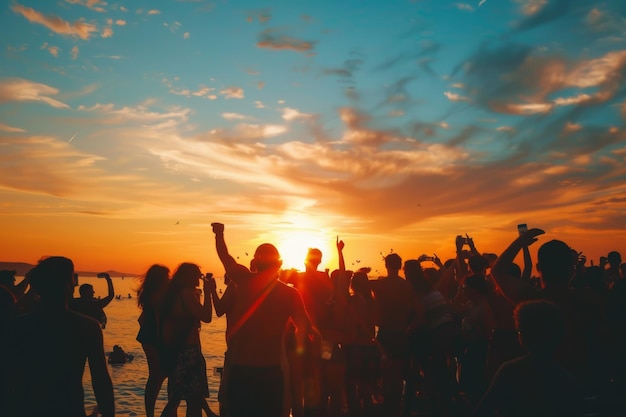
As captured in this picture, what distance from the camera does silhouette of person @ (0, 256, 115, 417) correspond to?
390 centimetres

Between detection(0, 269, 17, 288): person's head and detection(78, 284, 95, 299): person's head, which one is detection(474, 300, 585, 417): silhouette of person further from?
detection(78, 284, 95, 299): person's head

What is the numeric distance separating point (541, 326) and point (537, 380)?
0.36m

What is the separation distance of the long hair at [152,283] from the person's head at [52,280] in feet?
13.0

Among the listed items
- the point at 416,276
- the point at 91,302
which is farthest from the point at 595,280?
the point at 91,302

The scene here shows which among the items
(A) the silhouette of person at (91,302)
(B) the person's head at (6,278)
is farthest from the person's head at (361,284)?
(B) the person's head at (6,278)

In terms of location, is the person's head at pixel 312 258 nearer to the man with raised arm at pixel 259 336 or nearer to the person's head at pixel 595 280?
the man with raised arm at pixel 259 336

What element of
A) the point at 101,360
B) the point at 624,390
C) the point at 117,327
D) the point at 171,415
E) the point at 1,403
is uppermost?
the point at 101,360

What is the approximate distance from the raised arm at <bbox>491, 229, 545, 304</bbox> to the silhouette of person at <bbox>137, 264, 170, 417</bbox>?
17.9 feet

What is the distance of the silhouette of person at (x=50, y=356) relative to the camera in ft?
12.8

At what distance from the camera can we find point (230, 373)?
17.5 ft

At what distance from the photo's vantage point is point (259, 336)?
5320 millimetres

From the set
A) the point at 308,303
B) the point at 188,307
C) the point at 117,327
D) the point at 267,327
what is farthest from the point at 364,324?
the point at 117,327

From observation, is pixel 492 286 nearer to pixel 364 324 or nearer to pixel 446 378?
pixel 446 378

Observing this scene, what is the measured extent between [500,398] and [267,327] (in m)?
2.73
